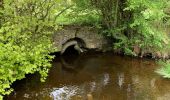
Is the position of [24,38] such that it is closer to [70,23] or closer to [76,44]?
[70,23]

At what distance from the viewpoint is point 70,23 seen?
19984mm

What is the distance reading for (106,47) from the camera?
834 inches

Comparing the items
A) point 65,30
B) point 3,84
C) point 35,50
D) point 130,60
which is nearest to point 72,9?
point 65,30

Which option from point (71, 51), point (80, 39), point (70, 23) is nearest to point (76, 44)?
point (80, 39)

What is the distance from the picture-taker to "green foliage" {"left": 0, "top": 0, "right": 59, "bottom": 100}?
12117 mm

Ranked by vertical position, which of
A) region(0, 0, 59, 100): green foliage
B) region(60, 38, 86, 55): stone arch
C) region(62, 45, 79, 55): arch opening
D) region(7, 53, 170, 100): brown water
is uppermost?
region(0, 0, 59, 100): green foliage

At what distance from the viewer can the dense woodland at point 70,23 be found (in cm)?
1295

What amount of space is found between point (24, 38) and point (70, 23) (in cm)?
615

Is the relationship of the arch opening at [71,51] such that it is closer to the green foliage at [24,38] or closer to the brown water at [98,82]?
the brown water at [98,82]

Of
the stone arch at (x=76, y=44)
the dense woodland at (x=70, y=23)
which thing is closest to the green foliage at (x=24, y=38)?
the dense woodland at (x=70, y=23)

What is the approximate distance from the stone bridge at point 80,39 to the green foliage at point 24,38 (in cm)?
156

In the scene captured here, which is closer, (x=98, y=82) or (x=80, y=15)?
(x=98, y=82)

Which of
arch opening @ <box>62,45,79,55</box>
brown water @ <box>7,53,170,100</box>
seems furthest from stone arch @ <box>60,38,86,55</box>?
brown water @ <box>7,53,170,100</box>

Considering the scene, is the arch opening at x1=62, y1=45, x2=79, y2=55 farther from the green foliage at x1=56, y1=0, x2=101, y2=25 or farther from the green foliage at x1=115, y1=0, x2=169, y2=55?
the green foliage at x1=115, y1=0, x2=169, y2=55
